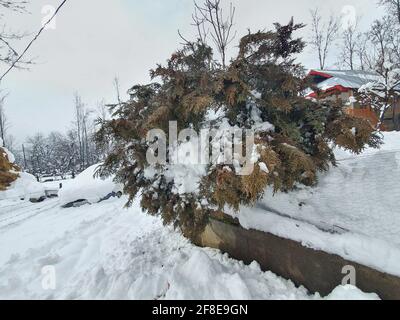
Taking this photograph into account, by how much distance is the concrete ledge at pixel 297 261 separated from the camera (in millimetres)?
2068

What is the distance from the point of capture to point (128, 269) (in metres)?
3.32

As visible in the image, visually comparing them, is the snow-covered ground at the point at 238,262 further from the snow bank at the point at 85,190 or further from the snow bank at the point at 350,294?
the snow bank at the point at 85,190

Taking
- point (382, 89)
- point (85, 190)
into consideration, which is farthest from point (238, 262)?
point (382, 89)

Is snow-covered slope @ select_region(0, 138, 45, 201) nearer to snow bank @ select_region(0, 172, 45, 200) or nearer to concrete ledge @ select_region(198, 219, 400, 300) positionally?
snow bank @ select_region(0, 172, 45, 200)

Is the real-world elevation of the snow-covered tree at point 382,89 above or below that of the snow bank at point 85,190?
above

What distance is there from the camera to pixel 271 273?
2896mm

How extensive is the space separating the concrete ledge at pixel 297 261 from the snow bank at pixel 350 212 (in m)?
0.07

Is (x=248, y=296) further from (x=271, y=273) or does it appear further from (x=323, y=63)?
(x=323, y=63)

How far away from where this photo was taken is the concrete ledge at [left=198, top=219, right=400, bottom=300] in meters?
2.07

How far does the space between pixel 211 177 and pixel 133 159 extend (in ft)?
3.83

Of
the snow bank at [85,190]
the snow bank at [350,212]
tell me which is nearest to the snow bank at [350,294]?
the snow bank at [350,212]

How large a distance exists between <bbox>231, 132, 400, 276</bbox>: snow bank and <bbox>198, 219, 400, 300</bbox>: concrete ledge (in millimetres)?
68

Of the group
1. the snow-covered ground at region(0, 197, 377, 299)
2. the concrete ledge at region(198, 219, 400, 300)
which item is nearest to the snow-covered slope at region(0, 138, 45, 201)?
the snow-covered ground at region(0, 197, 377, 299)
